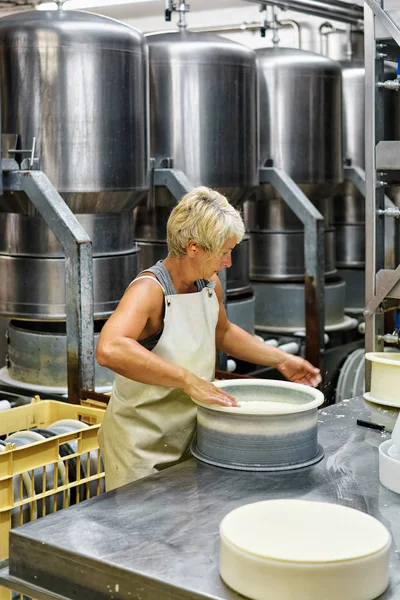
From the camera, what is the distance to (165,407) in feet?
8.02

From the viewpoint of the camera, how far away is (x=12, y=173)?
13.2ft

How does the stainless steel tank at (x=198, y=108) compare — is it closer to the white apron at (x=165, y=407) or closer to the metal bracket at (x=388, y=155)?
the metal bracket at (x=388, y=155)

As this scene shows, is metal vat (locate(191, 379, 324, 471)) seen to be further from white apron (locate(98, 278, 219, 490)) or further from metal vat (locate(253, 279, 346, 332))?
metal vat (locate(253, 279, 346, 332))

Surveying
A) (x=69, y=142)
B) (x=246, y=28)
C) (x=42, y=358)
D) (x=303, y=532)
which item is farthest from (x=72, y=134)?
(x=246, y=28)

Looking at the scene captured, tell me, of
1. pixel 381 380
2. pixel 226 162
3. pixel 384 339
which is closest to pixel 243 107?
pixel 226 162

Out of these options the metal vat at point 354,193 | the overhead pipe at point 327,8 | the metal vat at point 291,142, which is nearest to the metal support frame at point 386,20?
the metal vat at point 291,142

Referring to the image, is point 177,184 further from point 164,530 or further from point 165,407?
point 164,530

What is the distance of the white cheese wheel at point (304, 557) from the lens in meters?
1.47

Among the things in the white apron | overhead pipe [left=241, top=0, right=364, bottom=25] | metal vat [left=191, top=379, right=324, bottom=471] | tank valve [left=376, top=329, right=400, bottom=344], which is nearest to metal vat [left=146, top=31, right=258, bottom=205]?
overhead pipe [left=241, top=0, right=364, bottom=25]

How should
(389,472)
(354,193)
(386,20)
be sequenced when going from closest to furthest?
(389,472) → (386,20) → (354,193)

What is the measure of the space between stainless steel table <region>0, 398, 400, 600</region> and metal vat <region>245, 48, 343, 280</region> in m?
3.73

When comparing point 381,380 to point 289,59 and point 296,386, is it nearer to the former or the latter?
point 296,386

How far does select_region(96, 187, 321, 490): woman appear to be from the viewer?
7.59 feet

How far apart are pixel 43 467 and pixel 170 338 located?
0.54 metres
